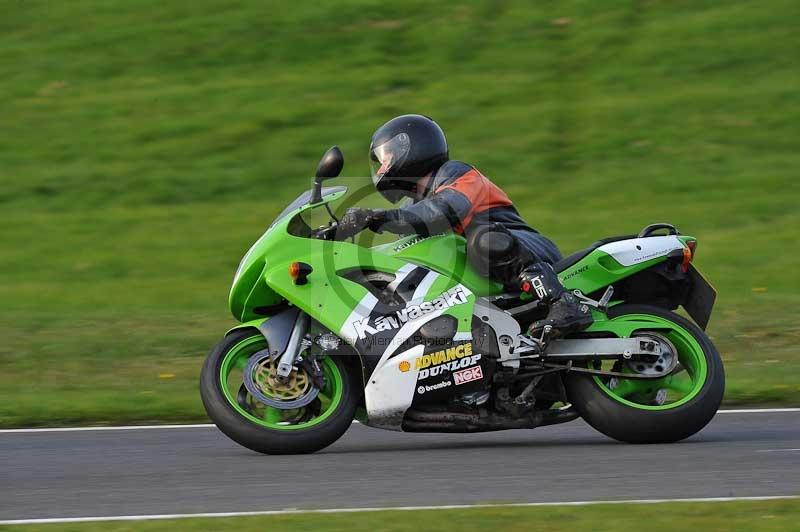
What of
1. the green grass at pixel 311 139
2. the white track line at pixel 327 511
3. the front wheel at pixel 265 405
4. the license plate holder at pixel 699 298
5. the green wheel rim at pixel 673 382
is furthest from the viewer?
the green grass at pixel 311 139

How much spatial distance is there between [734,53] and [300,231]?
54.5 feet

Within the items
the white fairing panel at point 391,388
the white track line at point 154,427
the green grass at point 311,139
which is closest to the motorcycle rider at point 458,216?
the white fairing panel at point 391,388

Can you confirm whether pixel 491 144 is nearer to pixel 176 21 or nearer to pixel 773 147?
pixel 773 147

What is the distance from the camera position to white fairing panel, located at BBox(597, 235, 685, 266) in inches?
279

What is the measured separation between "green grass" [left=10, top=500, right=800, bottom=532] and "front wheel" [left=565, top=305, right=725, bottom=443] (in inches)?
57.9

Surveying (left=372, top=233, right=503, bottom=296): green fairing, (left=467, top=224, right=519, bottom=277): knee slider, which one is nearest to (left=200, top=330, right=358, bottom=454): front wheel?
(left=372, top=233, right=503, bottom=296): green fairing

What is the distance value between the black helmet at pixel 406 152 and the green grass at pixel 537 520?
2.36 meters

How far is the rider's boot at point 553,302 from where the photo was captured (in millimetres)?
6797

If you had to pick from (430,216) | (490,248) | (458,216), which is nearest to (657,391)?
(490,248)

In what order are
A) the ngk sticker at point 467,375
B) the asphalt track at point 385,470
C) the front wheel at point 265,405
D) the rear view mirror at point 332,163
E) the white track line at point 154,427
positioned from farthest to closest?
the white track line at point 154,427 → the ngk sticker at point 467,375 → the front wheel at point 265,405 → the rear view mirror at point 332,163 → the asphalt track at point 385,470

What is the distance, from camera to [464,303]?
6840mm

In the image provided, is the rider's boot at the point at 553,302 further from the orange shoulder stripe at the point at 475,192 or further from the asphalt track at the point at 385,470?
the asphalt track at the point at 385,470

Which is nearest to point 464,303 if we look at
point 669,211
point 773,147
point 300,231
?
point 300,231

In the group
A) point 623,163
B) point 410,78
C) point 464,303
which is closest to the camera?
point 464,303
